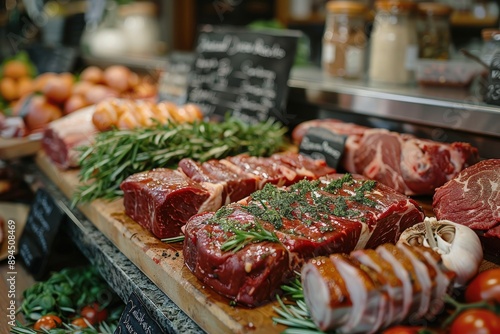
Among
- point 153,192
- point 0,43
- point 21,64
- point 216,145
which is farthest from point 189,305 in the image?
point 0,43

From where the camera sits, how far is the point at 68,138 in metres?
2.72

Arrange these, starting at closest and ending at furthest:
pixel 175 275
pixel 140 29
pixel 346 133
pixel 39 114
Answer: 1. pixel 175 275
2. pixel 346 133
3. pixel 39 114
4. pixel 140 29

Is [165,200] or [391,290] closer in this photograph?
[391,290]

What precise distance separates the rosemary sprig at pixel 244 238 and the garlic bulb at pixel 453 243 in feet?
1.29

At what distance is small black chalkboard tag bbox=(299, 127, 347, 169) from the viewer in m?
2.30

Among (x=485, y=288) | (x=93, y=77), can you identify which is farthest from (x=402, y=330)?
(x=93, y=77)

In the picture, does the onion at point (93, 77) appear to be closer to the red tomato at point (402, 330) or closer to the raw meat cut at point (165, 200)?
the raw meat cut at point (165, 200)

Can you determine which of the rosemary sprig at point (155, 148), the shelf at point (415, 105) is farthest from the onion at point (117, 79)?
the shelf at point (415, 105)

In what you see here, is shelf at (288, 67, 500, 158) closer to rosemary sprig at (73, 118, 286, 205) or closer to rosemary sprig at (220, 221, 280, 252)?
rosemary sprig at (73, 118, 286, 205)

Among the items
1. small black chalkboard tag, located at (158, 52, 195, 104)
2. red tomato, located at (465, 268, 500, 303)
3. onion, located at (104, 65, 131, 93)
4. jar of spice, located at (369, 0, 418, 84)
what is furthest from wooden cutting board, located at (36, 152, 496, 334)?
onion, located at (104, 65, 131, 93)

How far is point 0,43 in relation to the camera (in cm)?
713

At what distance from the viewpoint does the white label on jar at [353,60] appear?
2840 millimetres

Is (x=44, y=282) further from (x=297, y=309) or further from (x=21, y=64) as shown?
(x=21, y=64)

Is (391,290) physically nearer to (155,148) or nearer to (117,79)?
(155,148)
